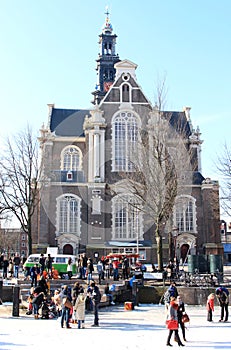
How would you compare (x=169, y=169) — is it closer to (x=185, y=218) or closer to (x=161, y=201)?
(x=161, y=201)

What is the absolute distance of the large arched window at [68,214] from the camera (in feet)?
144

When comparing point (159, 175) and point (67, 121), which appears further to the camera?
point (67, 121)

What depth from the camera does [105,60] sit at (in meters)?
68.4

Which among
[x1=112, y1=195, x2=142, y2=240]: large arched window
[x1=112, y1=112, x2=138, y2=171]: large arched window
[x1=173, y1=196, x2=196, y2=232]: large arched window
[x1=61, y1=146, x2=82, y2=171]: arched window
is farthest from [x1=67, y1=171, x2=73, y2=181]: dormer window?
[x1=173, y1=196, x2=196, y2=232]: large arched window

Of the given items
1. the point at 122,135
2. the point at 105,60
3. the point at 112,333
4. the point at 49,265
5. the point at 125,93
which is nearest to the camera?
the point at 112,333

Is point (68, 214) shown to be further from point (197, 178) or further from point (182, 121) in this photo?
point (182, 121)

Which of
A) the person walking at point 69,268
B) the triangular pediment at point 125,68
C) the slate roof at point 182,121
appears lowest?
the person walking at point 69,268

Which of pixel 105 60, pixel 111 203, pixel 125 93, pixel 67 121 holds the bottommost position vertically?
pixel 111 203

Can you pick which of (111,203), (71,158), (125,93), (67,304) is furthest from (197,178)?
(67,304)

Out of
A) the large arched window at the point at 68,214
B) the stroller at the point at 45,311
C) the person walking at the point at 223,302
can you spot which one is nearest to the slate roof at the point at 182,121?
the large arched window at the point at 68,214

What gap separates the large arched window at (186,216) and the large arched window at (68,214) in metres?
11.0

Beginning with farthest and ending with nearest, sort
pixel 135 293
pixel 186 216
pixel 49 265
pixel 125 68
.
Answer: pixel 125 68 → pixel 186 216 → pixel 49 265 → pixel 135 293

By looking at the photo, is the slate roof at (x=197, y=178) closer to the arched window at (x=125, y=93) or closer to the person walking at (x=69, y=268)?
the arched window at (x=125, y=93)

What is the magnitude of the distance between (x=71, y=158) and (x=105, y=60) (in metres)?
25.1
